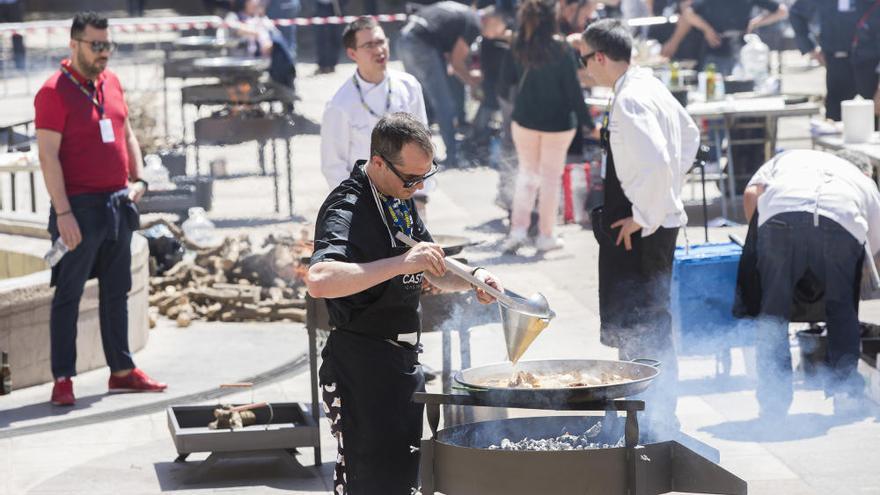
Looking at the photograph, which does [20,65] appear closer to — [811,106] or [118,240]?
[811,106]

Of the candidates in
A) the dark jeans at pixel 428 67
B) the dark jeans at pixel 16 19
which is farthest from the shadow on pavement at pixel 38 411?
the dark jeans at pixel 16 19

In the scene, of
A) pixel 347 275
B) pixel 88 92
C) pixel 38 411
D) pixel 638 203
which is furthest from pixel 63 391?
pixel 347 275

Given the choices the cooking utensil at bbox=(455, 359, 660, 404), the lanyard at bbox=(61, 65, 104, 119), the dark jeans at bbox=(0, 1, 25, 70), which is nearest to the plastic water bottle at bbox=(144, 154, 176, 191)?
the lanyard at bbox=(61, 65, 104, 119)

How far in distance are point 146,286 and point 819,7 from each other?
7863 mm

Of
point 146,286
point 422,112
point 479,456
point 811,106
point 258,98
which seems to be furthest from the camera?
point 258,98

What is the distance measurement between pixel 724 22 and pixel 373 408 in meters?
10.4

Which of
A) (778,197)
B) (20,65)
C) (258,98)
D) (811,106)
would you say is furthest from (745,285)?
(20,65)

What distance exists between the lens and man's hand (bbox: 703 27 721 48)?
14.1m

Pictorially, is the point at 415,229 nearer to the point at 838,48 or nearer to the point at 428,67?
the point at 838,48

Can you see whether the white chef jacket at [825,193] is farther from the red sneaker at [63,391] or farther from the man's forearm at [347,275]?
the red sneaker at [63,391]

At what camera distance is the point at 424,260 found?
4141 mm

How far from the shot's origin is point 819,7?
1365 centimetres

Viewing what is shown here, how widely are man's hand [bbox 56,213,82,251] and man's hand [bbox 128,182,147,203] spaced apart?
14.1 inches

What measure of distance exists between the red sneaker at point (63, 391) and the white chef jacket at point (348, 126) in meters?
1.68
